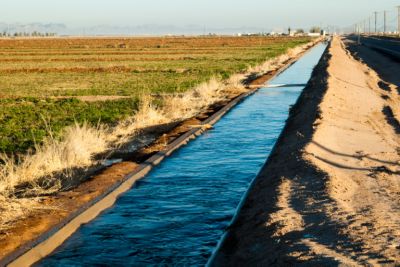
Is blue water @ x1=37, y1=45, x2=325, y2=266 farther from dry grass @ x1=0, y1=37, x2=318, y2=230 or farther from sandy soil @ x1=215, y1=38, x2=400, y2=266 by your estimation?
dry grass @ x1=0, y1=37, x2=318, y2=230


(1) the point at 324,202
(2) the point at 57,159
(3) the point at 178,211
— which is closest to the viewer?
(1) the point at 324,202

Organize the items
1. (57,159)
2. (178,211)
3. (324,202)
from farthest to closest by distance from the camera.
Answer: (57,159) < (178,211) < (324,202)

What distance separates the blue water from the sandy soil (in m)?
0.39

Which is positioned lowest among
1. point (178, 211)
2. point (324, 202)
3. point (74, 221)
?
point (178, 211)

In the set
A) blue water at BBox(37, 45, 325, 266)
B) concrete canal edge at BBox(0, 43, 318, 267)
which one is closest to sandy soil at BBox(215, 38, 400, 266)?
blue water at BBox(37, 45, 325, 266)

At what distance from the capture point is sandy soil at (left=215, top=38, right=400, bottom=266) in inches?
241

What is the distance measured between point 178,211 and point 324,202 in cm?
214

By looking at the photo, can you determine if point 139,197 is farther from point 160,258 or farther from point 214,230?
point 160,258

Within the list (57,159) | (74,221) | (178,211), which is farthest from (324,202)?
(57,159)

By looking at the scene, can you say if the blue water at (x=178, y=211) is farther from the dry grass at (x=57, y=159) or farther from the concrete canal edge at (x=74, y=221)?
the dry grass at (x=57, y=159)

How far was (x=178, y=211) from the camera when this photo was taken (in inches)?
347

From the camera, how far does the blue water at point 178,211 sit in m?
7.08

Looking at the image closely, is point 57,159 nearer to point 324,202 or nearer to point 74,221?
point 74,221

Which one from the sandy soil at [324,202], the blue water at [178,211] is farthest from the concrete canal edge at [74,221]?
the sandy soil at [324,202]
